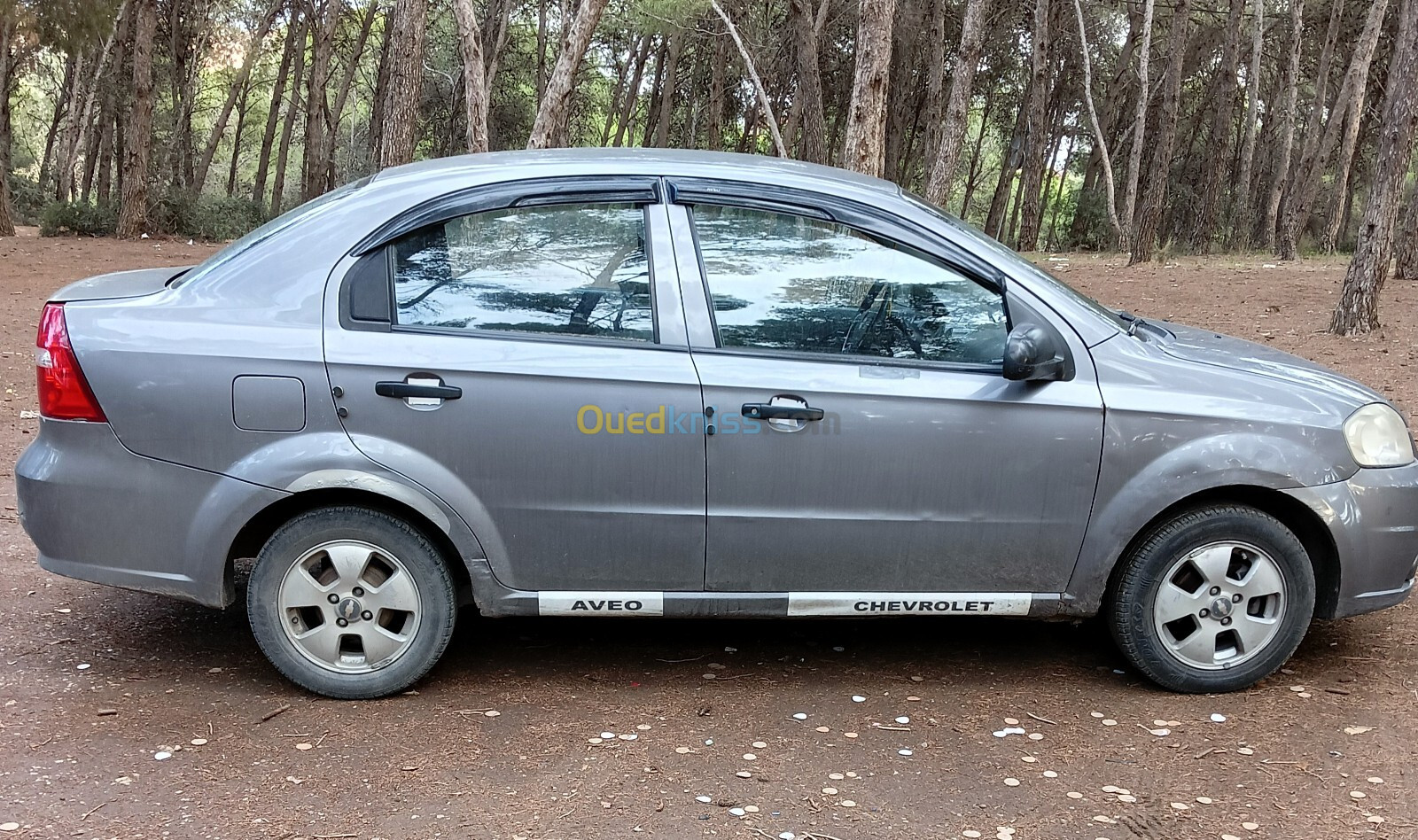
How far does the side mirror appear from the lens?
3824 mm

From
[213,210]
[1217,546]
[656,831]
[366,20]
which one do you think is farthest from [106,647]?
[366,20]

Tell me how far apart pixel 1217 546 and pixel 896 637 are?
1.29 m

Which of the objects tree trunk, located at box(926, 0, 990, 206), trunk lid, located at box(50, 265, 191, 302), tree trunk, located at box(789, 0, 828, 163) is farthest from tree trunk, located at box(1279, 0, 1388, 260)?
trunk lid, located at box(50, 265, 191, 302)

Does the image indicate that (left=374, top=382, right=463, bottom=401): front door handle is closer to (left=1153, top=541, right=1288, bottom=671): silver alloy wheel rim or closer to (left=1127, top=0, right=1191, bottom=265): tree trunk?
(left=1153, top=541, right=1288, bottom=671): silver alloy wheel rim

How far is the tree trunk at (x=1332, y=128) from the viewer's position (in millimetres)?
20734

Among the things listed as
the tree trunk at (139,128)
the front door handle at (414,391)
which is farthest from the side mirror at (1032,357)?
the tree trunk at (139,128)

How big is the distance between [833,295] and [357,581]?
1.88 meters

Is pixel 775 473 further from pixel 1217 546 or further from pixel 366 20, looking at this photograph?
pixel 366 20

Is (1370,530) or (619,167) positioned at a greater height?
(619,167)

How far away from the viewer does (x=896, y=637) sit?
15.6 ft

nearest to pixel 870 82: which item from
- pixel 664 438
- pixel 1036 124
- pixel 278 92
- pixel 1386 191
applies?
pixel 1386 191

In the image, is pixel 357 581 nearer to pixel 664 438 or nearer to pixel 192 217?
pixel 664 438

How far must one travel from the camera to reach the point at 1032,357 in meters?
3.83

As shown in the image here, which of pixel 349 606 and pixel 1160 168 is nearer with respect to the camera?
pixel 349 606
